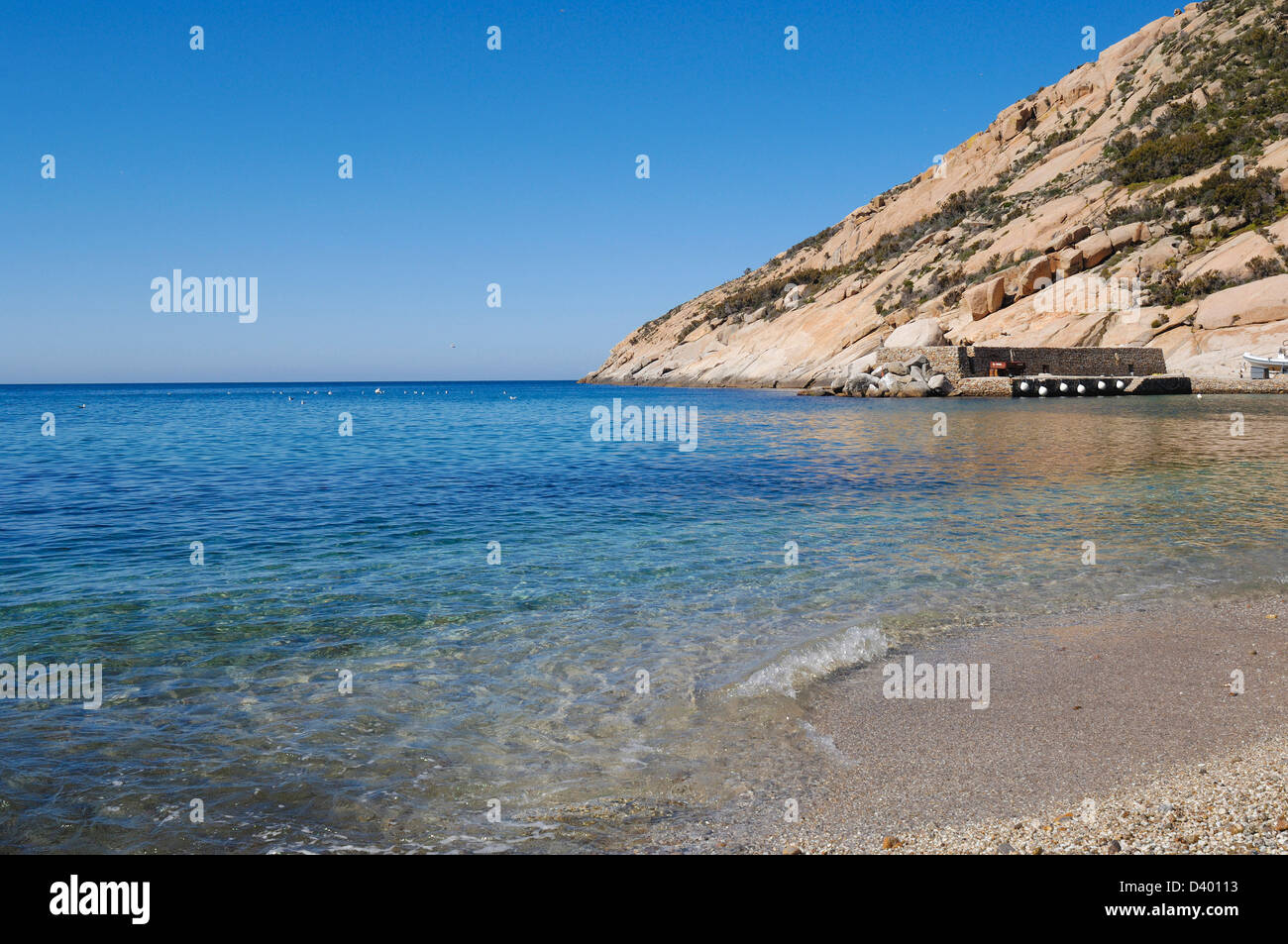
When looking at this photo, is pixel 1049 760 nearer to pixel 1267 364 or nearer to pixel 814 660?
pixel 814 660

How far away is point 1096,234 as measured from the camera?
68.2 meters

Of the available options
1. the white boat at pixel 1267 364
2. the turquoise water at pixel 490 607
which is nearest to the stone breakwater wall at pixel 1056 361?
the white boat at pixel 1267 364

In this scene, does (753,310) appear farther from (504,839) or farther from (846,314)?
(504,839)

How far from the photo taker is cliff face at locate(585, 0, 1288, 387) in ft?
192

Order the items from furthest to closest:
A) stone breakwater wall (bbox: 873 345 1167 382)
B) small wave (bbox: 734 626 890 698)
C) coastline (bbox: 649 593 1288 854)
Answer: stone breakwater wall (bbox: 873 345 1167 382) → small wave (bbox: 734 626 890 698) → coastline (bbox: 649 593 1288 854)

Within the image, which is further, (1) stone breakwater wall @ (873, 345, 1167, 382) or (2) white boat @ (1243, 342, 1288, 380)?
(1) stone breakwater wall @ (873, 345, 1167, 382)

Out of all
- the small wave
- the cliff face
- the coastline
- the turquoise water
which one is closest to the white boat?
the cliff face

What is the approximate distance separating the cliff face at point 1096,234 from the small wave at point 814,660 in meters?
57.3

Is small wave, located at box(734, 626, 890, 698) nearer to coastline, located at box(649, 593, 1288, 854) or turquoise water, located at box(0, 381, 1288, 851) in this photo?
turquoise water, located at box(0, 381, 1288, 851)

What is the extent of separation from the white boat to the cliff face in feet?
2.97

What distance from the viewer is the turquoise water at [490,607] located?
5777 mm

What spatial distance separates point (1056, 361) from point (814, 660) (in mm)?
61761

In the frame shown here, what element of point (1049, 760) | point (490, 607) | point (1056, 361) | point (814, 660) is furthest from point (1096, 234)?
point (1049, 760)

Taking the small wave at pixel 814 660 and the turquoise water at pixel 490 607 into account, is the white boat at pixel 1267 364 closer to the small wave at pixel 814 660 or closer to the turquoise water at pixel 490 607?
the turquoise water at pixel 490 607
